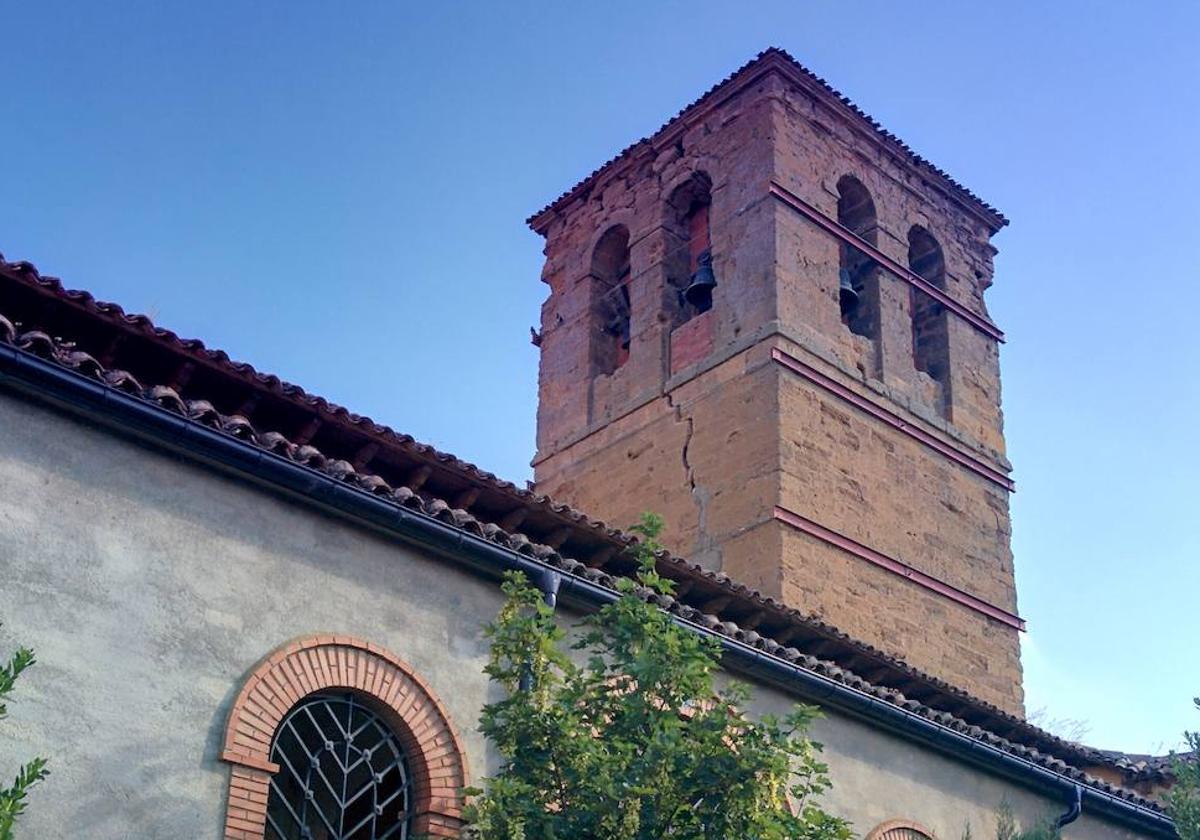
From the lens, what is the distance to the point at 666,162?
1777cm

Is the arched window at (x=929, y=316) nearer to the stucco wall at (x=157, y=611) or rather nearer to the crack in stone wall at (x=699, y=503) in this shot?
the crack in stone wall at (x=699, y=503)

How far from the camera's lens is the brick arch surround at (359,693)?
24.3 ft

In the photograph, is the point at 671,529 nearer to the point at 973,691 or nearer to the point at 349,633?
the point at 973,691

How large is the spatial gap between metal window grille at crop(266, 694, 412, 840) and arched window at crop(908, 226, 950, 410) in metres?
10.3

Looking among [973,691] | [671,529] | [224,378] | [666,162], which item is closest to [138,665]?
[224,378]

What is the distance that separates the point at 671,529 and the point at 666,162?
4.46 metres

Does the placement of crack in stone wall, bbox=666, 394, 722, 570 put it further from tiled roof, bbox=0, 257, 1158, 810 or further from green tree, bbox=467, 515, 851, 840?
green tree, bbox=467, 515, 851, 840

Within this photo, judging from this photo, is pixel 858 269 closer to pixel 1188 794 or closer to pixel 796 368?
pixel 796 368

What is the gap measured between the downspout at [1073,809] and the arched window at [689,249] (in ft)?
21.9

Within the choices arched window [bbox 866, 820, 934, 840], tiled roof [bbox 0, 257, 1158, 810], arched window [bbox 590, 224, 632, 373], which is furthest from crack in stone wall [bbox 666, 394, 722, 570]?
arched window [bbox 866, 820, 934, 840]

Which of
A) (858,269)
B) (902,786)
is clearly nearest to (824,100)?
(858,269)

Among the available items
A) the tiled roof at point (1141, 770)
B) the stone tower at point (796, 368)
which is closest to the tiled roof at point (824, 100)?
the stone tower at point (796, 368)

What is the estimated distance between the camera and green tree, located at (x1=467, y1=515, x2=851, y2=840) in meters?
6.59

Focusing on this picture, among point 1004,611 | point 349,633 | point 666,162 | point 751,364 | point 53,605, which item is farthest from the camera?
point 666,162
